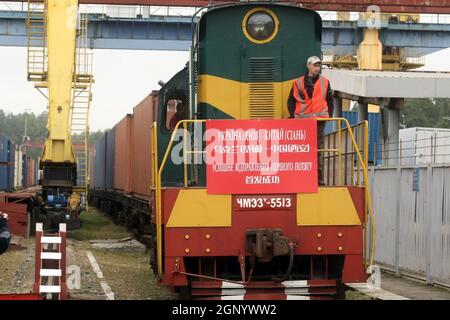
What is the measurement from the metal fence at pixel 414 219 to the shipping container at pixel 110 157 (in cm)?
1527

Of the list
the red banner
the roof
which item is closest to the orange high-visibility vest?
the red banner

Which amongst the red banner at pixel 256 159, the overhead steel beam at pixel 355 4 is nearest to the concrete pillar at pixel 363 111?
the overhead steel beam at pixel 355 4

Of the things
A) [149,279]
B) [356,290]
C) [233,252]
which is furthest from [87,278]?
[233,252]

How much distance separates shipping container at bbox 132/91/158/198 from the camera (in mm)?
16875


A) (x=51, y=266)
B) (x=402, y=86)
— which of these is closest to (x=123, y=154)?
(x=402, y=86)

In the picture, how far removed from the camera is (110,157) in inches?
1180

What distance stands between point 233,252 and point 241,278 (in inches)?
19.0

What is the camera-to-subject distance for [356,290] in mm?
10945

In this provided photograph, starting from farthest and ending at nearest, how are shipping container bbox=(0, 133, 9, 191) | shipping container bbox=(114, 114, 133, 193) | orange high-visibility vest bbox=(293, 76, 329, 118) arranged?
shipping container bbox=(0, 133, 9, 191), shipping container bbox=(114, 114, 133, 193), orange high-visibility vest bbox=(293, 76, 329, 118)

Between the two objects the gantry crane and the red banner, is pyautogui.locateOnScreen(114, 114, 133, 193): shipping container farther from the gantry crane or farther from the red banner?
the red banner

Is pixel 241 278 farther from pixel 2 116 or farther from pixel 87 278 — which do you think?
pixel 2 116

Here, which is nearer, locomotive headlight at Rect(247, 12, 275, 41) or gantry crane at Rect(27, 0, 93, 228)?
locomotive headlight at Rect(247, 12, 275, 41)

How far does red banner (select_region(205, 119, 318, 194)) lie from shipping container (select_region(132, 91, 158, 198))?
321 inches
